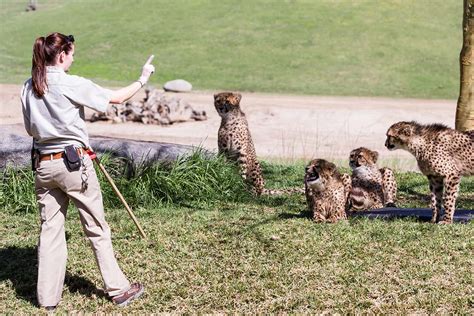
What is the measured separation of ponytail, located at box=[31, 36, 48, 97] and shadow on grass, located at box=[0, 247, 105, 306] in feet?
5.42

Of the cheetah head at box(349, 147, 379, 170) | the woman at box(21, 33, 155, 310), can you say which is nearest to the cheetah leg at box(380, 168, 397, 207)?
the cheetah head at box(349, 147, 379, 170)

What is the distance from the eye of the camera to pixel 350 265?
6176 mm

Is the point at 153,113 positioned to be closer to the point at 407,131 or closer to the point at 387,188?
the point at 387,188

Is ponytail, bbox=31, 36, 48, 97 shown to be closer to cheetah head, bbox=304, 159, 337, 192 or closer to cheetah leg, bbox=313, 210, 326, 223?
cheetah head, bbox=304, 159, 337, 192

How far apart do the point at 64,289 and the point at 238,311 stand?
1.44 meters

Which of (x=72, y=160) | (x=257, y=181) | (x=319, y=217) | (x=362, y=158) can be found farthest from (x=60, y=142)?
(x=257, y=181)

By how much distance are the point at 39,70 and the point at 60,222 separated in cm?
107

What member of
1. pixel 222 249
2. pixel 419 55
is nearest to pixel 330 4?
pixel 419 55

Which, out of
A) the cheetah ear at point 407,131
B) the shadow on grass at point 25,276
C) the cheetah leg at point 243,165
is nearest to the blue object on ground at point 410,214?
the cheetah ear at point 407,131

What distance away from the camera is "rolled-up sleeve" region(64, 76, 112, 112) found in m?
5.08

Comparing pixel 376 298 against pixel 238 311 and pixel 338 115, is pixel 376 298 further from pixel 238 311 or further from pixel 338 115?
pixel 338 115

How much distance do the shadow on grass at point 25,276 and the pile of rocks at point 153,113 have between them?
34.1 feet

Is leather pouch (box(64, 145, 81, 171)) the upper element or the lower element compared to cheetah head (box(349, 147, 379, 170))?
upper

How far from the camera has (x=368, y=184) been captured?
321 inches
